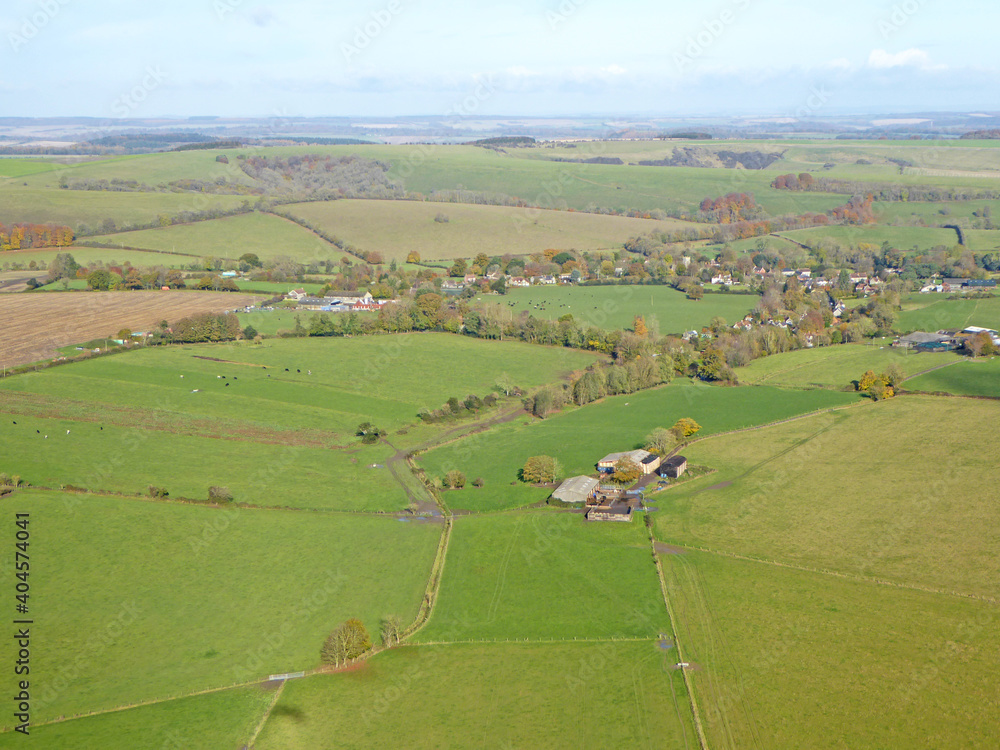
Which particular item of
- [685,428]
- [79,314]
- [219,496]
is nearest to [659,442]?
[685,428]

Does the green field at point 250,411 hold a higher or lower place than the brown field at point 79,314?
lower

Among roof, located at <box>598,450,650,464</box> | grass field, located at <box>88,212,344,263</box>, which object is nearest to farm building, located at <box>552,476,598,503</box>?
roof, located at <box>598,450,650,464</box>

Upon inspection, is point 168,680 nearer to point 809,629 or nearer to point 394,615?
point 394,615

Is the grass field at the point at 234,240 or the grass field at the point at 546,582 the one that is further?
the grass field at the point at 234,240

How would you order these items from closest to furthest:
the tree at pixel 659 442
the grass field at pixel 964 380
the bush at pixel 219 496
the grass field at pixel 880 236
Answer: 1. the bush at pixel 219 496
2. the tree at pixel 659 442
3. the grass field at pixel 964 380
4. the grass field at pixel 880 236

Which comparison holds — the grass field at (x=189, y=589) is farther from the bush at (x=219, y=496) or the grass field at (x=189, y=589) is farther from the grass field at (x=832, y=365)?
the grass field at (x=832, y=365)

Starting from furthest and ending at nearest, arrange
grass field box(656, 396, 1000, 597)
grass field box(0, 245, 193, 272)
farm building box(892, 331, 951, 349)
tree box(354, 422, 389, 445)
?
grass field box(0, 245, 193, 272), farm building box(892, 331, 951, 349), tree box(354, 422, 389, 445), grass field box(656, 396, 1000, 597)

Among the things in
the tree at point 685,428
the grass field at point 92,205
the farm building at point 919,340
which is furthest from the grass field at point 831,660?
the grass field at point 92,205

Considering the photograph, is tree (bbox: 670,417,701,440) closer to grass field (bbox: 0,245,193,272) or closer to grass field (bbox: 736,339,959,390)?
grass field (bbox: 736,339,959,390)
